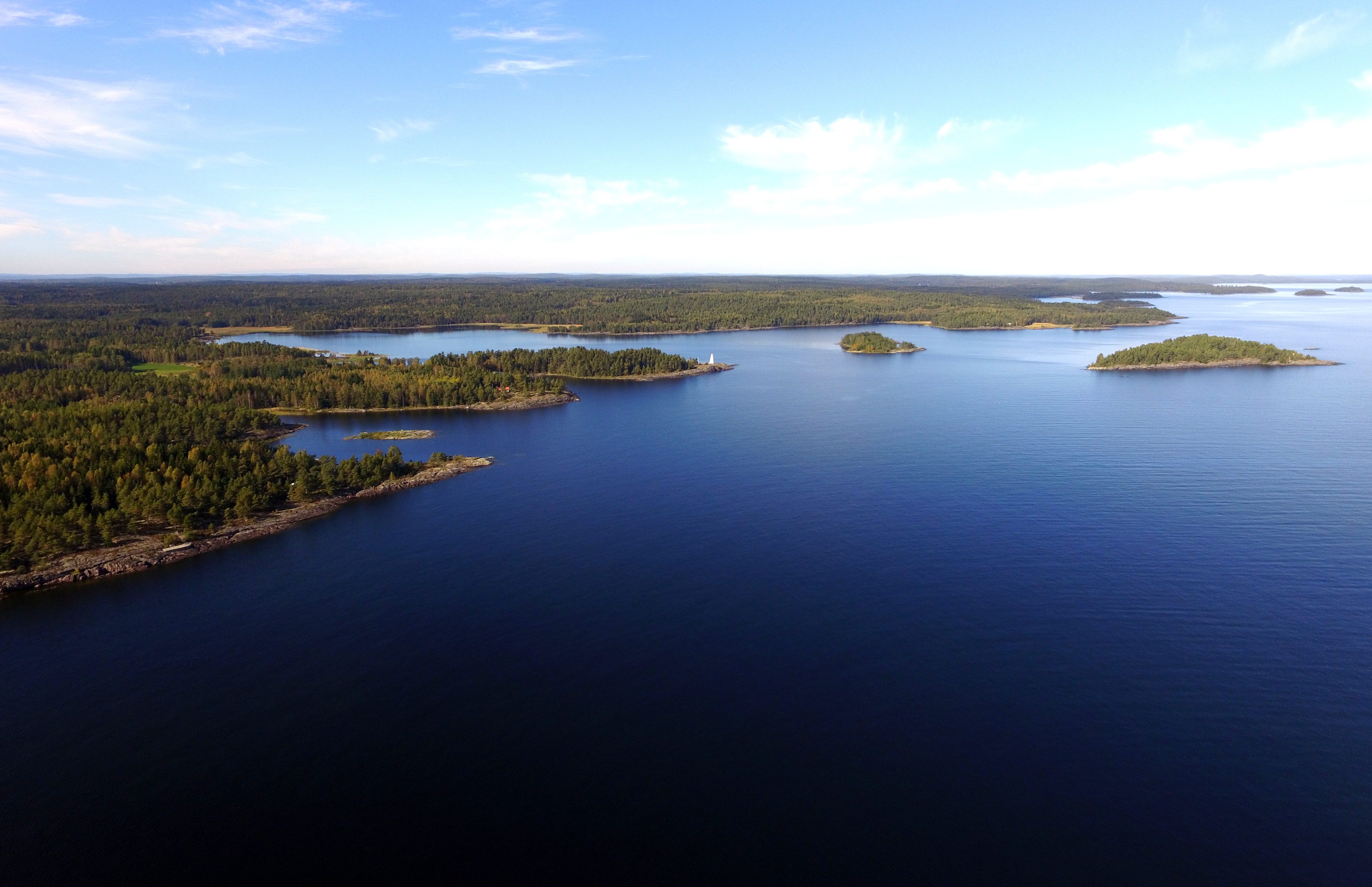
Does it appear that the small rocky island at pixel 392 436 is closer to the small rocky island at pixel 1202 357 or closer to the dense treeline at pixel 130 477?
the dense treeline at pixel 130 477

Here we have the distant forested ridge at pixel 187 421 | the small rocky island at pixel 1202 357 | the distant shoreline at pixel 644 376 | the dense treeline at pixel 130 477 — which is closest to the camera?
the dense treeline at pixel 130 477

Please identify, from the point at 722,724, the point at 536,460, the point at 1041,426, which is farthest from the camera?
the point at 1041,426

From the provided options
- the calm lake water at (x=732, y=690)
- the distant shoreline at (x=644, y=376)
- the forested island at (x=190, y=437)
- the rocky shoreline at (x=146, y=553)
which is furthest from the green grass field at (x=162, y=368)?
the calm lake water at (x=732, y=690)

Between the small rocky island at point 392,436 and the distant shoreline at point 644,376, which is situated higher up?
the distant shoreline at point 644,376

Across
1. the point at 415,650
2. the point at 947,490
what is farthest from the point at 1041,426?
the point at 415,650

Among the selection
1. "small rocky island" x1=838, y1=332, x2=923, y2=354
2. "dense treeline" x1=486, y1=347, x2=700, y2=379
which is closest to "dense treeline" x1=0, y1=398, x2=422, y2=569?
"dense treeline" x1=486, y1=347, x2=700, y2=379

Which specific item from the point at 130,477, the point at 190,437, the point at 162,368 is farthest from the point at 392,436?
the point at 162,368

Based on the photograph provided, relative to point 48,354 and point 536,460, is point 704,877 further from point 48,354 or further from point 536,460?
point 48,354
